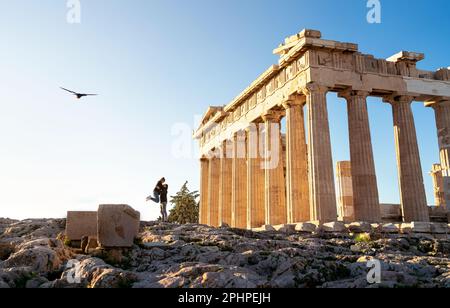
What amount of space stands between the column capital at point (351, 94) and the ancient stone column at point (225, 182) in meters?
13.6

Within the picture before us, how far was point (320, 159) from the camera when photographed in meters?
23.4

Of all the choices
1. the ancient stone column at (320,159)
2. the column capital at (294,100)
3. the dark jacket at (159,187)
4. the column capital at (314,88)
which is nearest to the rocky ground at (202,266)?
the dark jacket at (159,187)

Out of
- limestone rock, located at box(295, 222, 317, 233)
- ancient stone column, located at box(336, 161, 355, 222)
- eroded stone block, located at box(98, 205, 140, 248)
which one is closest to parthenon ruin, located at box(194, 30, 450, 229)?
limestone rock, located at box(295, 222, 317, 233)

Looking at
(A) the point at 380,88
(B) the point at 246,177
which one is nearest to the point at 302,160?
(A) the point at 380,88

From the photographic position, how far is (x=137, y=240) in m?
12.0

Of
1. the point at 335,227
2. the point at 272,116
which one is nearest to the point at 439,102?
the point at 272,116

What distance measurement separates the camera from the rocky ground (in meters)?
8.30

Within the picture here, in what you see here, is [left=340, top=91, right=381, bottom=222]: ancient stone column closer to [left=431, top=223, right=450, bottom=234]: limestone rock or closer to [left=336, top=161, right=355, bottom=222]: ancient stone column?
[left=431, top=223, right=450, bottom=234]: limestone rock

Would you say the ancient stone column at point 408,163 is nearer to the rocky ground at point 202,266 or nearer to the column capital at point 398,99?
the column capital at point 398,99

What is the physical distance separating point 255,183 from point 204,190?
42.0 ft

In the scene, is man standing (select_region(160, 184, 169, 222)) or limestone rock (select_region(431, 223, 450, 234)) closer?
limestone rock (select_region(431, 223, 450, 234))

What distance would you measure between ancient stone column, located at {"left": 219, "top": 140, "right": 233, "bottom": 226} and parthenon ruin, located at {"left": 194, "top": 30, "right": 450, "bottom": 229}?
17.1 feet
